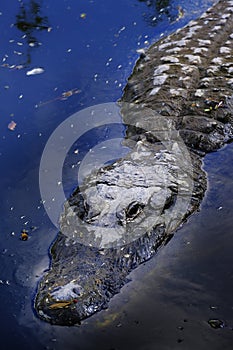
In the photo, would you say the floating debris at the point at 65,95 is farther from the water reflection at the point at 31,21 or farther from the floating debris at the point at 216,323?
the floating debris at the point at 216,323

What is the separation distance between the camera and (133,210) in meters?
5.32

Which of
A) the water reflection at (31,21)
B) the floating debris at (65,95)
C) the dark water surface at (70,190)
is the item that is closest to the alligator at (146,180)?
the dark water surface at (70,190)

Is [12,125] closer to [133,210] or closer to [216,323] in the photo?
[133,210]

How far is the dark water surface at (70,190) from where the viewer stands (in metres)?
4.69

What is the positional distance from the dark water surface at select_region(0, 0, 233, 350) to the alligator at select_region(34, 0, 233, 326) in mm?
159

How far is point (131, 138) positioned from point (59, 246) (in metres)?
2.02

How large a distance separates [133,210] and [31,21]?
19.4 ft

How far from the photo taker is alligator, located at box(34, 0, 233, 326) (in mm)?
4934

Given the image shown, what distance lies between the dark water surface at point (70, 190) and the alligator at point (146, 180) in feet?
0.52

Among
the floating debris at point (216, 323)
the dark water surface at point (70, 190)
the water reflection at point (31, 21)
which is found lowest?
the floating debris at point (216, 323)

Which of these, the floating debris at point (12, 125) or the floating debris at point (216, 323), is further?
the floating debris at point (12, 125)

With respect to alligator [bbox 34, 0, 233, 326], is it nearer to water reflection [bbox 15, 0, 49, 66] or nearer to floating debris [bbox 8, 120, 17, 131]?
floating debris [bbox 8, 120, 17, 131]

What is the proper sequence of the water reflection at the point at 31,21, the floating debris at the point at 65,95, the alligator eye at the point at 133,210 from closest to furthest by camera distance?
the alligator eye at the point at 133,210 → the floating debris at the point at 65,95 → the water reflection at the point at 31,21

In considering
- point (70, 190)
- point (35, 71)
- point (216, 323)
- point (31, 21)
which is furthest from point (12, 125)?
point (216, 323)
